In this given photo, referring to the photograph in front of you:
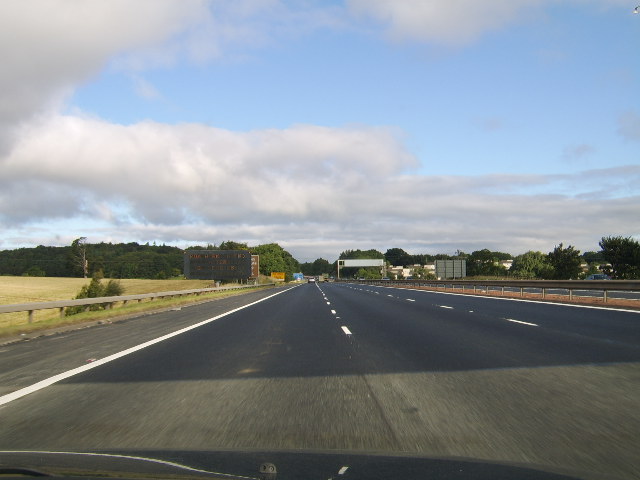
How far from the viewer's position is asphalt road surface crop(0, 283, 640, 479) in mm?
5039

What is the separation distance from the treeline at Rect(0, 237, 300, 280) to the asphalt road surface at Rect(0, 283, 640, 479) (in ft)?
473

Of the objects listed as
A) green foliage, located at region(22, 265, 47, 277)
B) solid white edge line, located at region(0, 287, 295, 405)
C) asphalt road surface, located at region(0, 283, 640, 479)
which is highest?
green foliage, located at region(22, 265, 47, 277)

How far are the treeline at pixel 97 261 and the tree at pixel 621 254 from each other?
4593 inches

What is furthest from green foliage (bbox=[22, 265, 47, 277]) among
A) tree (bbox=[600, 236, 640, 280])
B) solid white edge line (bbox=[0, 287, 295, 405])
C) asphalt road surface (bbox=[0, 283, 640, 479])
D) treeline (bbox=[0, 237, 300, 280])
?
solid white edge line (bbox=[0, 287, 295, 405])

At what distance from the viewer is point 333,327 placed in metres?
16.8

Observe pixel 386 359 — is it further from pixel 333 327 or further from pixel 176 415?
pixel 333 327

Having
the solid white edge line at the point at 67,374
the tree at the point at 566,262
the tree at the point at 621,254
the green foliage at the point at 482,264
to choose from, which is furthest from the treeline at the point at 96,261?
the solid white edge line at the point at 67,374

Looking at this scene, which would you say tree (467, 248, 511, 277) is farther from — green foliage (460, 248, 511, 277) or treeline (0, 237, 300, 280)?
treeline (0, 237, 300, 280)

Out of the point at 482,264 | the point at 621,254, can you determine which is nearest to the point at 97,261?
the point at 482,264

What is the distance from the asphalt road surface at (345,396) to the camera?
504 centimetres

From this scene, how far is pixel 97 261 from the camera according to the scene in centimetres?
16988

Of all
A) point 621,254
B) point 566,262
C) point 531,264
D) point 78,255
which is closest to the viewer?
point 621,254

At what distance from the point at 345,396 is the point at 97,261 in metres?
175

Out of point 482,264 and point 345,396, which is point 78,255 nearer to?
point 482,264
